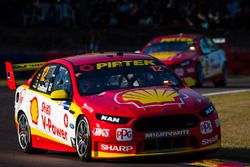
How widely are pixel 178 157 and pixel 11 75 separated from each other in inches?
147

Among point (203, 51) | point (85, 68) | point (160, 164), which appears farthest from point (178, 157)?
point (203, 51)

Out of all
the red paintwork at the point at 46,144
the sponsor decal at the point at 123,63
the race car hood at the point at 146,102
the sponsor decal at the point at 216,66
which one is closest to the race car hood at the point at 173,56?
the sponsor decal at the point at 216,66

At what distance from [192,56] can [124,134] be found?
13.9 metres

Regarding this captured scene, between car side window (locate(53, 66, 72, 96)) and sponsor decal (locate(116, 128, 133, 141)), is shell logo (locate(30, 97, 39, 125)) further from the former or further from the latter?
sponsor decal (locate(116, 128, 133, 141))

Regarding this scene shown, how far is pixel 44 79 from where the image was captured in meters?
12.5

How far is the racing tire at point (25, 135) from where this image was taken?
12.5m

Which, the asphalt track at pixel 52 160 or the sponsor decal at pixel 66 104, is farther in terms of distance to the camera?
the sponsor decal at pixel 66 104

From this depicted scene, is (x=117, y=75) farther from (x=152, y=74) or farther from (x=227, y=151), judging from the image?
(x=227, y=151)

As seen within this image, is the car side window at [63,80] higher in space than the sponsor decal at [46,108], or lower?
higher

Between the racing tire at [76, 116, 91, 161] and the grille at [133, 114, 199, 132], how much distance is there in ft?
2.25

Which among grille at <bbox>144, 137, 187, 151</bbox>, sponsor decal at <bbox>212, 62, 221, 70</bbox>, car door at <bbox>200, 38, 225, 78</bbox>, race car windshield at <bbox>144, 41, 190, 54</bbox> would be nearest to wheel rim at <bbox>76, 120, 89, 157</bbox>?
grille at <bbox>144, 137, 187, 151</bbox>

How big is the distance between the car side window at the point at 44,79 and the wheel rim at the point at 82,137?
56.8 inches

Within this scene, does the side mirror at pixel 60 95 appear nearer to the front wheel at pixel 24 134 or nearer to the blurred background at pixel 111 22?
the front wheel at pixel 24 134

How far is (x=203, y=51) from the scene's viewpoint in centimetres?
2450
